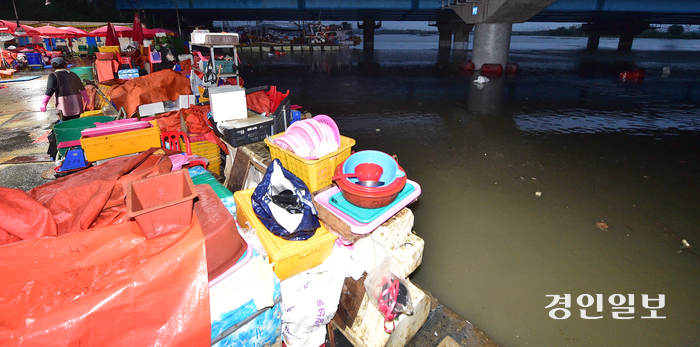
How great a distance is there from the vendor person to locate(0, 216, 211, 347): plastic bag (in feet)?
→ 19.9

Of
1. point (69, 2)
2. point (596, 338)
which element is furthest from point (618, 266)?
point (69, 2)

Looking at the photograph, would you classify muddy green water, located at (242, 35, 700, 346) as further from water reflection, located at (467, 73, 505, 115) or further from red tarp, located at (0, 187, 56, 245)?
red tarp, located at (0, 187, 56, 245)

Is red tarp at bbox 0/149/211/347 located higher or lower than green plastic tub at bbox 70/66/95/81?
lower

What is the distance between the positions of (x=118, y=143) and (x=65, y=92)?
358cm

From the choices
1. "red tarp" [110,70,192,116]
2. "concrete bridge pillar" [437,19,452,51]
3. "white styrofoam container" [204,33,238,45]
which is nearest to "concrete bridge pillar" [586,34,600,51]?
"concrete bridge pillar" [437,19,452,51]

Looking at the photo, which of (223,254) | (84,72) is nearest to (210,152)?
(223,254)

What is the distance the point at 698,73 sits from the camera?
19062 mm

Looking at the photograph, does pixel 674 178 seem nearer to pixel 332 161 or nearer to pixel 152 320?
pixel 332 161

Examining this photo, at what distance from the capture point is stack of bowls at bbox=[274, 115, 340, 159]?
2.95 m

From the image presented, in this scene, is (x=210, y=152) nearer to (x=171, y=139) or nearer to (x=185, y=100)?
(x=171, y=139)

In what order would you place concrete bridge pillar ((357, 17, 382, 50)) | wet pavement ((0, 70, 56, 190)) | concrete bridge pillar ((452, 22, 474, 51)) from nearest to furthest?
wet pavement ((0, 70, 56, 190)), concrete bridge pillar ((452, 22, 474, 51)), concrete bridge pillar ((357, 17, 382, 50))

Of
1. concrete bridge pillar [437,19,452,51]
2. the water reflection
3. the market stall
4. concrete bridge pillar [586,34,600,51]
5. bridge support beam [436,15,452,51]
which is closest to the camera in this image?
the market stall

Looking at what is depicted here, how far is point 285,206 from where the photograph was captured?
2531mm

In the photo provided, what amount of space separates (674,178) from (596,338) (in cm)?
492
